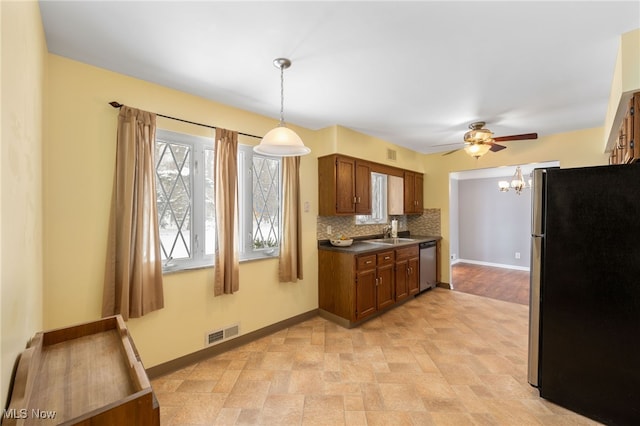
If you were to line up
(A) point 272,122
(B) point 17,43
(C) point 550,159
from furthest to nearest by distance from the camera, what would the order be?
1. (C) point 550,159
2. (A) point 272,122
3. (B) point 17,43

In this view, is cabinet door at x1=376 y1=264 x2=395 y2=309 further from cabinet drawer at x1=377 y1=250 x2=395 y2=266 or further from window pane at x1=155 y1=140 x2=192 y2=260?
window pane at x1=155 y1=140 x2=192 y2=260

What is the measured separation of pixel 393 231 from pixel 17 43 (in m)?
4.49

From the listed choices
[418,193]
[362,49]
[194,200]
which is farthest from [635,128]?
[194,200]

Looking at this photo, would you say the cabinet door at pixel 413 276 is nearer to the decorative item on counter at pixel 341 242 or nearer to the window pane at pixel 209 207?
the decorative item on counter at pixel 341 242

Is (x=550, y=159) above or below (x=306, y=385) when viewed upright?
above

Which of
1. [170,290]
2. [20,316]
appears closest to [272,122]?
[170,290]

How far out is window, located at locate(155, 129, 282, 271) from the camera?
2463 mm

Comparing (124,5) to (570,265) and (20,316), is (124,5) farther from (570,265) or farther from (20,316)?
(570,265)

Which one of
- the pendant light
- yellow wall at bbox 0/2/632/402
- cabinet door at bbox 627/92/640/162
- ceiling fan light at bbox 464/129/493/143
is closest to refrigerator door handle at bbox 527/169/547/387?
cabinet door at bbox 627/92/640/162

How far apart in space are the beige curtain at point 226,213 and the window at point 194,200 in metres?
0.13

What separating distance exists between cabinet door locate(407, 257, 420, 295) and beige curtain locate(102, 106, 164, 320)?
3.36 meters

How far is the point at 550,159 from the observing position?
12.6 ft

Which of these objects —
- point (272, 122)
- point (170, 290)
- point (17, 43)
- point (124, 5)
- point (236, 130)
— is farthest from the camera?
Answer: point (272, 122)

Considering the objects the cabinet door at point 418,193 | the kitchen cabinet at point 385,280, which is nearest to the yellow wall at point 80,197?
the kitchen cabinet at point 385,280
